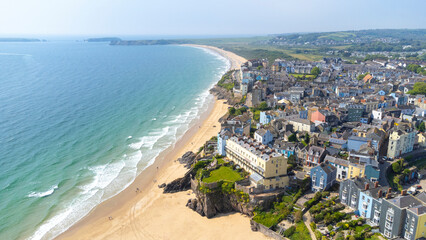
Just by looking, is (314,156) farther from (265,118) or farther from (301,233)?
(265,118)

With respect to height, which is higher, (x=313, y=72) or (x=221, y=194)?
(x=313, y=72)

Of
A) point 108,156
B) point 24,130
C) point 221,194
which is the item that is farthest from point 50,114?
point 221,194

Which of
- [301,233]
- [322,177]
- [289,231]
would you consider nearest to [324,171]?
[322,177]

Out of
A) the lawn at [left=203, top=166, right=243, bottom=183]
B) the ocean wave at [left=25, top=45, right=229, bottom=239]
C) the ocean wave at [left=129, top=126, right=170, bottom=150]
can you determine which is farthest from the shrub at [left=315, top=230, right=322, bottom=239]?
the ocean wave at [left=129, top=126, right=170, bottom=150]

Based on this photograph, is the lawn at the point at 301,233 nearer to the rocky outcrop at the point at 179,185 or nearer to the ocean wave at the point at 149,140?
the rocky outcrop at the point at 179,185

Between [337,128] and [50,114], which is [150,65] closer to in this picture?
[50,114]
